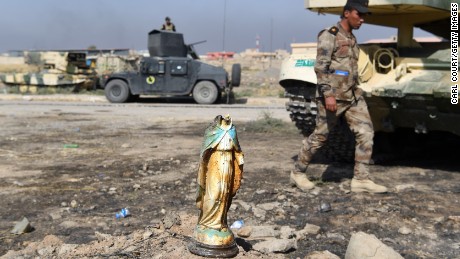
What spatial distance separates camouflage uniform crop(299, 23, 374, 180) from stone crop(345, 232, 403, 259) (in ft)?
6.78

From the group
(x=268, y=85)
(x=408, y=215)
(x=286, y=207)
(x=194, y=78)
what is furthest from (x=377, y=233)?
(x=268, y=85)

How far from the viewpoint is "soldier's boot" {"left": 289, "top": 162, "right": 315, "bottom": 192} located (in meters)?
5.23

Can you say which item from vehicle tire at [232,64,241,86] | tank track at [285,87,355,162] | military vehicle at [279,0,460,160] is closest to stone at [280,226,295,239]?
military vehicle at [279,0,460,160]

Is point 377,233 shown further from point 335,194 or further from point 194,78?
point 194,78

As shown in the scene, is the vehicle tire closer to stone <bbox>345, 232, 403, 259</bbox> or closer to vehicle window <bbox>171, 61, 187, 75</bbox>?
vehicle window <bbox>171, 61, 187, 75</bbox>

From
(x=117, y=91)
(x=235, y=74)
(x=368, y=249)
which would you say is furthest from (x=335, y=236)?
(x=117, y=91)

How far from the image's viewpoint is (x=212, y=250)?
267 centimetres

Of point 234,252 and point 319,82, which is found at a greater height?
point 319,82

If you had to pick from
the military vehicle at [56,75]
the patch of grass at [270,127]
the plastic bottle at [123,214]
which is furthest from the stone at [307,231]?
the military vehicle at [56,75]

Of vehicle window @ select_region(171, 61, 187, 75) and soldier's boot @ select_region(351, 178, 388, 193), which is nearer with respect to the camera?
soldier's boot @ select_region(351, 178, 388, 193)

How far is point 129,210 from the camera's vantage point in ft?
14.7

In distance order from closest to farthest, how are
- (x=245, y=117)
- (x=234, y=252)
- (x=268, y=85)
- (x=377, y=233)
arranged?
(x=234, y=252)
(x=377, y=233)
(x=245, y=117)
(x=268, y=85)

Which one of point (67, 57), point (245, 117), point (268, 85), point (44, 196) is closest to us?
point (44, 196)

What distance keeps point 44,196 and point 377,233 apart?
8.87ft
